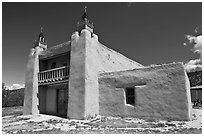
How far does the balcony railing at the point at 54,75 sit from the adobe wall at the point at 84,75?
1.12 metres

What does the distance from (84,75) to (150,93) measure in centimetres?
419

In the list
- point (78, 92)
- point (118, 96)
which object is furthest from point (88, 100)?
point (118, 96)

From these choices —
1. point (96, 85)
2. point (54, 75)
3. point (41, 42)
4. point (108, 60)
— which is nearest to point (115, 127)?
point (96, 85)

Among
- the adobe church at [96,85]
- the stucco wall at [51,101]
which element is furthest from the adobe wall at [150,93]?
the stucco wall at [51,101]

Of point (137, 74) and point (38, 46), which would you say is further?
point (38, 46)

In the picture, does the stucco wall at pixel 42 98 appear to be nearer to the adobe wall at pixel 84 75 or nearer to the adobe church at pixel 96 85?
the adobe church at pixel 96 85

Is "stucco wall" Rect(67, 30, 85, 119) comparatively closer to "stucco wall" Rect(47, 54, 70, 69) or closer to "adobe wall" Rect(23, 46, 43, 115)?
"stucco wall" Rect(47, 54, 70, 69)

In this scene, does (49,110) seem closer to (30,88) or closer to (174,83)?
(30,88)

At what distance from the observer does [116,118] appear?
1065cm

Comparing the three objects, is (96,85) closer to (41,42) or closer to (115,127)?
(115,127)

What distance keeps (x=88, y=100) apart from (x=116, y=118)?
208 cm

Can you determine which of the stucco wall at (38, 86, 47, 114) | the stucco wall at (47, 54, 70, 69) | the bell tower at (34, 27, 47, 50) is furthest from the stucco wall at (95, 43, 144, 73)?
the stucco wall at (38, 86, 47, 114)

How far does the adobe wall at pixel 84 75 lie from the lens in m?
10.8

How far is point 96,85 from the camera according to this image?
38.8 feet
